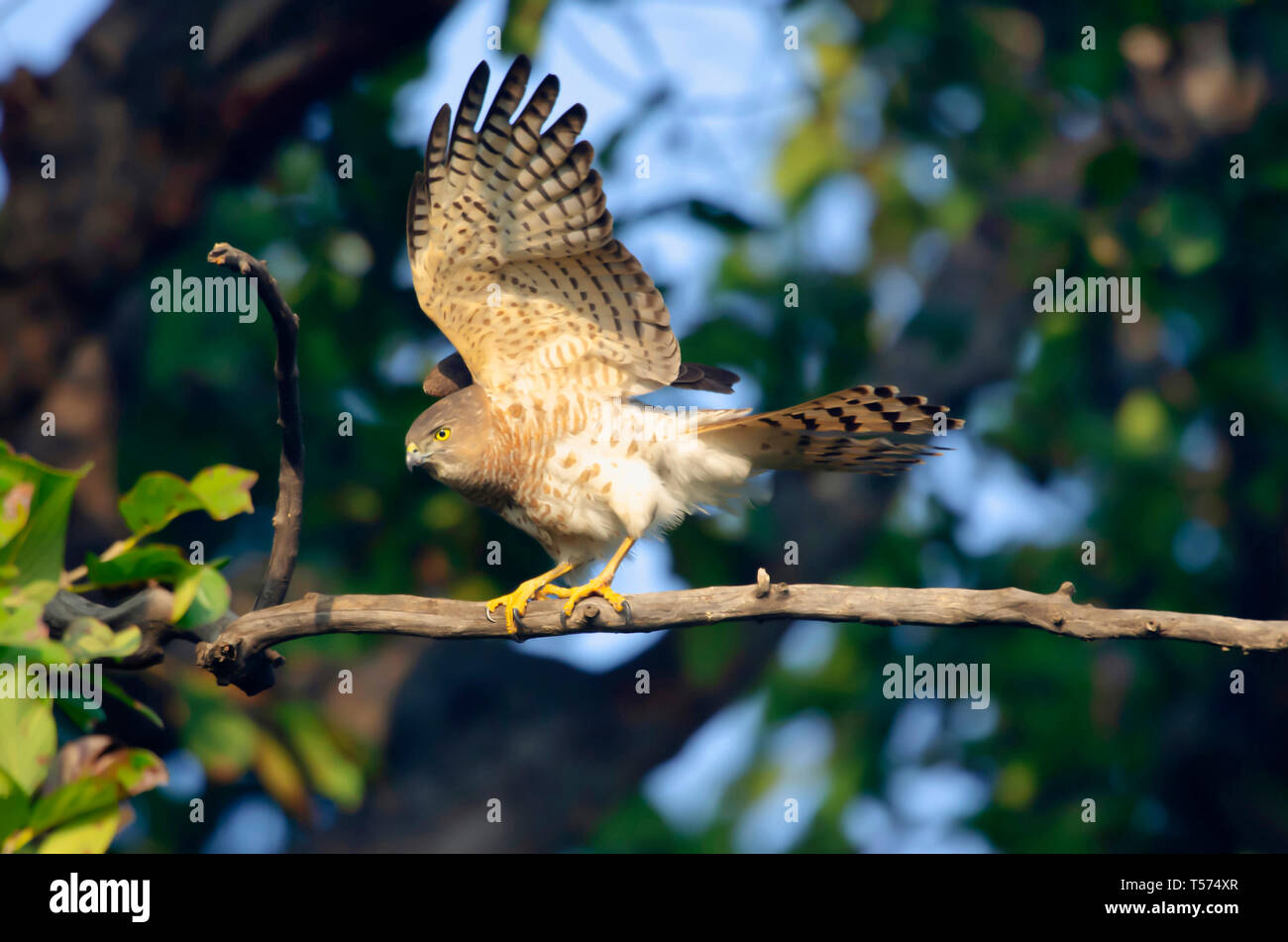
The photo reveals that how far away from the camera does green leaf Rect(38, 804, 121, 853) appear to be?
5.68 feet

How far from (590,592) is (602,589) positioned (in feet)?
0.15

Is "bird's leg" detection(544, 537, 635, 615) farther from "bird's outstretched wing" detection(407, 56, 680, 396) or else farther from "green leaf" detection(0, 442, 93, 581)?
"green leaf" detection(0, 442, 93, 581)

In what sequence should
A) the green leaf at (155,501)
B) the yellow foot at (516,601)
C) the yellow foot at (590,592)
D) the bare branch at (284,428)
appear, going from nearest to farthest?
1. the green leaf at (155,501)
2. the bare branch at (284,428)
3. the yellow foot at (516,601)
4. the yellow foot at (590,592)

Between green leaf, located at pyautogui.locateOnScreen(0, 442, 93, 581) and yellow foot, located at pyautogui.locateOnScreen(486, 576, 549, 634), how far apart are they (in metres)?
1.22

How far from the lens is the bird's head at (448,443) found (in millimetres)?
3404

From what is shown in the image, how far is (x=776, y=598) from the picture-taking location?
2.71m

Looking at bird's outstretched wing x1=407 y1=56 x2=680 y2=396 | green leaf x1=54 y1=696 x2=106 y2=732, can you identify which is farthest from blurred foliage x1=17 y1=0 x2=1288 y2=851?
green leaf x1=54 y1=696 x2=106 y2=732

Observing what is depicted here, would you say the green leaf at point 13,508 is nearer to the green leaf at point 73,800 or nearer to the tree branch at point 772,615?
the green leaf at point 73,800

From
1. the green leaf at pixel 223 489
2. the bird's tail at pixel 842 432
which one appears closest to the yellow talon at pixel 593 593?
the bird's tail at pixel 842 432

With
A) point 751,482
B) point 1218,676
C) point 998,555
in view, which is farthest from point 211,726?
point 1218,676

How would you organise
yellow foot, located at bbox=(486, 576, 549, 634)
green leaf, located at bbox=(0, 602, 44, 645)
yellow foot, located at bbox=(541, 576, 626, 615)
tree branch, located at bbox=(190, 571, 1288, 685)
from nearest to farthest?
green leaf, located at bbox=(0, 602, 44, 645) < tree branch, located at bbox=(190, 571, 1288, 685) < yellow foot, located at bbox=(486, 576, 549, 634) < yellow foot, located at bbox=(541, 576, 626, 615)

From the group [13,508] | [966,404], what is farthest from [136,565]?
[966,404]

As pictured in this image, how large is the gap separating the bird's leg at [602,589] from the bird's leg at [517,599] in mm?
57

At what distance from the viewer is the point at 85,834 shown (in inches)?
68.9
